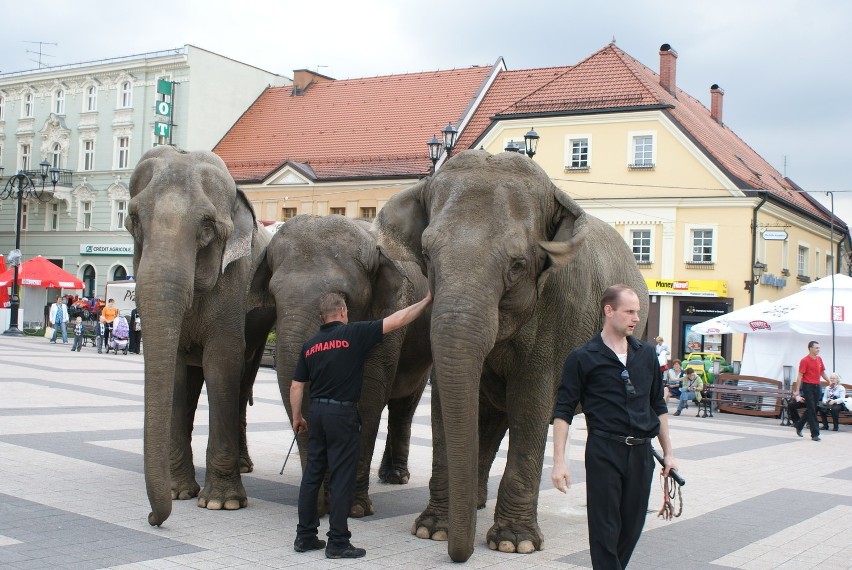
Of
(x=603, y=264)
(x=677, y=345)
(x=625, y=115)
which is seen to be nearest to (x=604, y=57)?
(x=625, y=115)

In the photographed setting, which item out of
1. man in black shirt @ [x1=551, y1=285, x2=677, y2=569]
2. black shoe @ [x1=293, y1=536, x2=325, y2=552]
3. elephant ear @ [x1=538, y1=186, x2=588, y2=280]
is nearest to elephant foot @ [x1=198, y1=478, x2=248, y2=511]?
black shoe @ [x1=293, y1=536, x2=325, y2=552]

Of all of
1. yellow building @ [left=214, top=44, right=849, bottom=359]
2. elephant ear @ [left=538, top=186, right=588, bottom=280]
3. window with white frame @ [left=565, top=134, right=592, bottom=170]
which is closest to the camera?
elephant ear @ [left=538, top=186, right=588, bottom=280]

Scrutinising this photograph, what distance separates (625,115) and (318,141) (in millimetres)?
16029

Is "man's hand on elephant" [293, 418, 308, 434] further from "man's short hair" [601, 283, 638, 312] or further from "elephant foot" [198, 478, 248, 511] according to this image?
"man's short hair" [601, 283, 638, 312]

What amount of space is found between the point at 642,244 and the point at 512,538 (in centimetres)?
3005

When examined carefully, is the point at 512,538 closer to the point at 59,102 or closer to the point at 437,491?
the point at 437,491

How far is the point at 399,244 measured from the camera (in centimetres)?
733

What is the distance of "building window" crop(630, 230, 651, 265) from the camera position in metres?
35.9

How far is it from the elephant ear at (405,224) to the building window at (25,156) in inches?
2122

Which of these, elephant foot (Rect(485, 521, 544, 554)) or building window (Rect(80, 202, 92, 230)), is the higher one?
building window (Rect(80, 202, 92, 230))

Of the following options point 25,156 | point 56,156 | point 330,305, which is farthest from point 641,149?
point 25,156

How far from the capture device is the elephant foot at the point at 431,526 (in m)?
7.43

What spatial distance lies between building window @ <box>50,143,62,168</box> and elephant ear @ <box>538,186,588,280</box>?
52.0 meters

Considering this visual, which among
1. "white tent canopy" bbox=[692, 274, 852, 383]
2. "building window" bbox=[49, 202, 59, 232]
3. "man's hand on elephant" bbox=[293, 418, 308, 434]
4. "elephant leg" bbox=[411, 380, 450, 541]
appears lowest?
"elephant leg" bbox=[411, 380, 450, 541]
